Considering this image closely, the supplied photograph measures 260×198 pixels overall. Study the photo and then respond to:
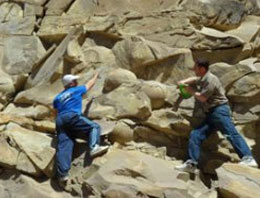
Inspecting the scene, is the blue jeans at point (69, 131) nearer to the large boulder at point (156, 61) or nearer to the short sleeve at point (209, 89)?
the short sleeve at point (209, 89)

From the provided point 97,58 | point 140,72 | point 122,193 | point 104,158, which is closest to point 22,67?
point 97,58

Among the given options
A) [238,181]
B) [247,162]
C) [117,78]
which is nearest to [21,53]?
[117,78]

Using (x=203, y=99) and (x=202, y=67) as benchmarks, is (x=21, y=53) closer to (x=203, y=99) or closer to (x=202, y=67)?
(x=202, y=67)

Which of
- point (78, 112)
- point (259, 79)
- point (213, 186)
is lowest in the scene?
point (213, 186)

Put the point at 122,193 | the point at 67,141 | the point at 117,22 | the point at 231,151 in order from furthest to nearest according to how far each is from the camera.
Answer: the point at 117,22 < the point at 231,151 < the point at 67,141 < the point at 122,193

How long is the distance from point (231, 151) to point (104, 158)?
Answer: 2.39 metres

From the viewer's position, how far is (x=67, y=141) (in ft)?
26.9

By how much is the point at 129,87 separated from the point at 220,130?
2.02 m

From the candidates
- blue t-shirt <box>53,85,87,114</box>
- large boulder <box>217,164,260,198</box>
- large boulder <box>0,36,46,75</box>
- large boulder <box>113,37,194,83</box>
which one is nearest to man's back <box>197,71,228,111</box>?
large boulder <box>217,164,260,198</box>

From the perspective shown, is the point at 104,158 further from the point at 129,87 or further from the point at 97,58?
the point at 97,58

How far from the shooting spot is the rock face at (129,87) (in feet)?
26.1

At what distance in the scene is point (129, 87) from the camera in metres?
9.22

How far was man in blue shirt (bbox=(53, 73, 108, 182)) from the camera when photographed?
8.05 meters

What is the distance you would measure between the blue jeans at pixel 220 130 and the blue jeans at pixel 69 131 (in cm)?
167
